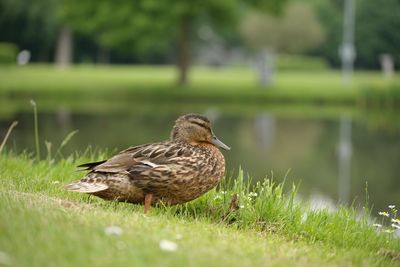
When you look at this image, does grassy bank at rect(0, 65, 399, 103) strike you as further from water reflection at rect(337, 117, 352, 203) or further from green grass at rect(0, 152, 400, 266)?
green grass at rect(0, 152, 400, 266)

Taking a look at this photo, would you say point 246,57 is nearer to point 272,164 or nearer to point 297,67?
point 297,67

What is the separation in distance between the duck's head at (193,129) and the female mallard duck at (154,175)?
18 cm

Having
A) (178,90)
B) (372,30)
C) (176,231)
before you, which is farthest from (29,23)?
(176,231)

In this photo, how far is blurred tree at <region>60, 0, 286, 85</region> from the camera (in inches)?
1350

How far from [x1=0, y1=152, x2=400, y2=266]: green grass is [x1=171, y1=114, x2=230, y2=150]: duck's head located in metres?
0.63

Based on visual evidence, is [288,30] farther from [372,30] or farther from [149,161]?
[149,161]

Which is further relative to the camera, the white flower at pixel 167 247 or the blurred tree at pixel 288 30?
the blurred tree at pixel 288 30

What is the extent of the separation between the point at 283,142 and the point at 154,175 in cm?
1577

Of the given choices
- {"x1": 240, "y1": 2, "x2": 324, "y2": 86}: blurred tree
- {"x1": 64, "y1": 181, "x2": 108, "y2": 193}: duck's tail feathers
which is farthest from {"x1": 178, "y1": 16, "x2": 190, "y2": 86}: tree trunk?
{"x1": 64, "y1": 181, "x2": 108, "y2": 193}: duck's tail feathers

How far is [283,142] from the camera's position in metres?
21.1

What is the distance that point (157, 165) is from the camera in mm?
5648

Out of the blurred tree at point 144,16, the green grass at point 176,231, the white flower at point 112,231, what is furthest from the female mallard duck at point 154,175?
the blurred tree at point 144,16

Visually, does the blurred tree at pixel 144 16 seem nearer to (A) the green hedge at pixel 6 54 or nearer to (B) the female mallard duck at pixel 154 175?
(A) the green hedge at pixel 6 54

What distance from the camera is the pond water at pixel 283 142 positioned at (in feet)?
46.6
